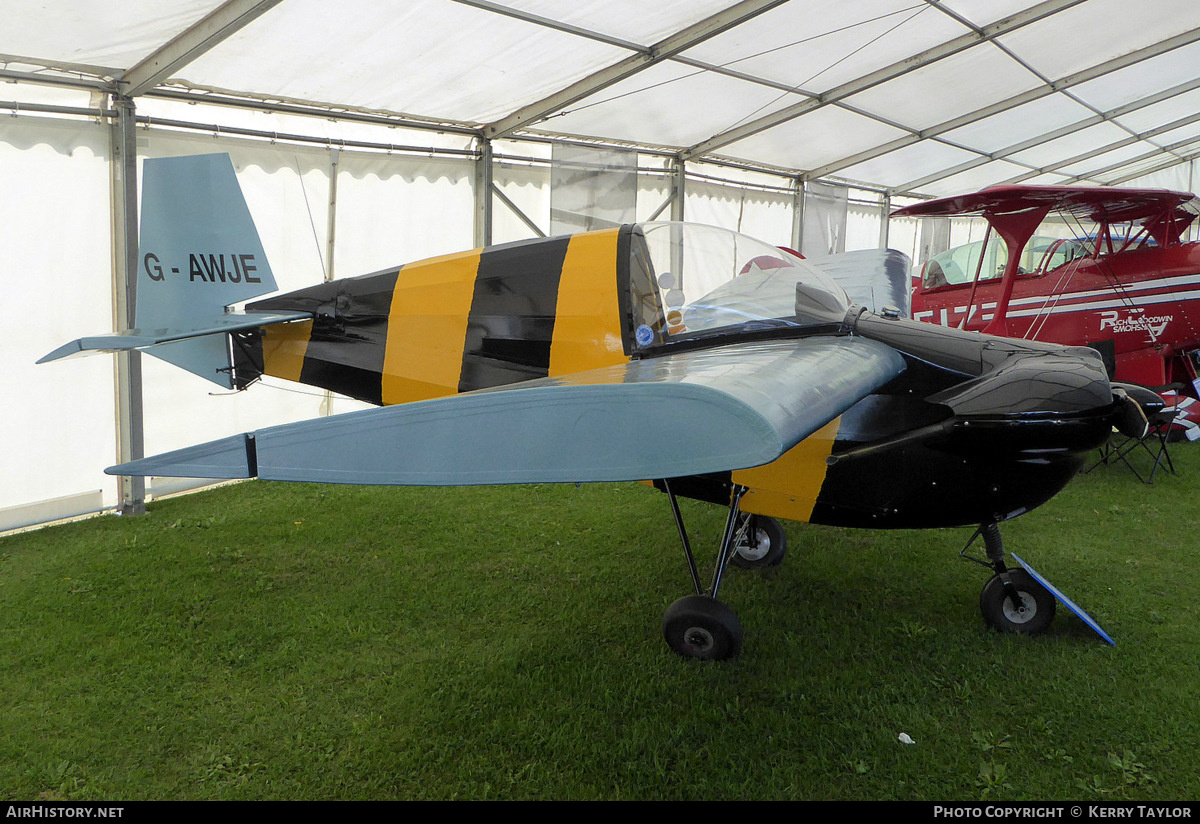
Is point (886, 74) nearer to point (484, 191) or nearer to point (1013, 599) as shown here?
point (484, 191)

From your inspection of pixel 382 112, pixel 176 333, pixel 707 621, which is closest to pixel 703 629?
pixel 707 621

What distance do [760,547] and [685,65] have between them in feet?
15.1

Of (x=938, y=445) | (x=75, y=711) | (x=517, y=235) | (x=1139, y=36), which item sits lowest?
(x=75, y=711)

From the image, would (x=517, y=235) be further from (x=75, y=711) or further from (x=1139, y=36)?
(x=1139, y=36)

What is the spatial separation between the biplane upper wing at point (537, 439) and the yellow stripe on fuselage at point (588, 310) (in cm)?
153

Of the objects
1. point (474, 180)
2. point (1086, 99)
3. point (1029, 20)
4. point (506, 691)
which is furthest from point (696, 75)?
point (1086, 99)

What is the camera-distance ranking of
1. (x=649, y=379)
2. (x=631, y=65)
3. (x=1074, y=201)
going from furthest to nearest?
(x=631, y=65)
(x=1074, y=201)
(x=649, y=379)

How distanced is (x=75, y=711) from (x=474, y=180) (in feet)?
18.5

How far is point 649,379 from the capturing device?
1773 mm

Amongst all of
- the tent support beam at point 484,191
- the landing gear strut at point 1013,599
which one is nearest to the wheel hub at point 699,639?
the landing gear strut at point 1013,599

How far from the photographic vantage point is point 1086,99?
1097cm

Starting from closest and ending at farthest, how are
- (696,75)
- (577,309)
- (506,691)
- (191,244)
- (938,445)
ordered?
(938,445), (506,691), (577,309), (191,244), (696,75)

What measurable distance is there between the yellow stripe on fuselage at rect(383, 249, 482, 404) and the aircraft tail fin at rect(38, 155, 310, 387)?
0.66 m

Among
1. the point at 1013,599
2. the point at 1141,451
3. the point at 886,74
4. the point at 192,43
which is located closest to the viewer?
the point at 1013,599
